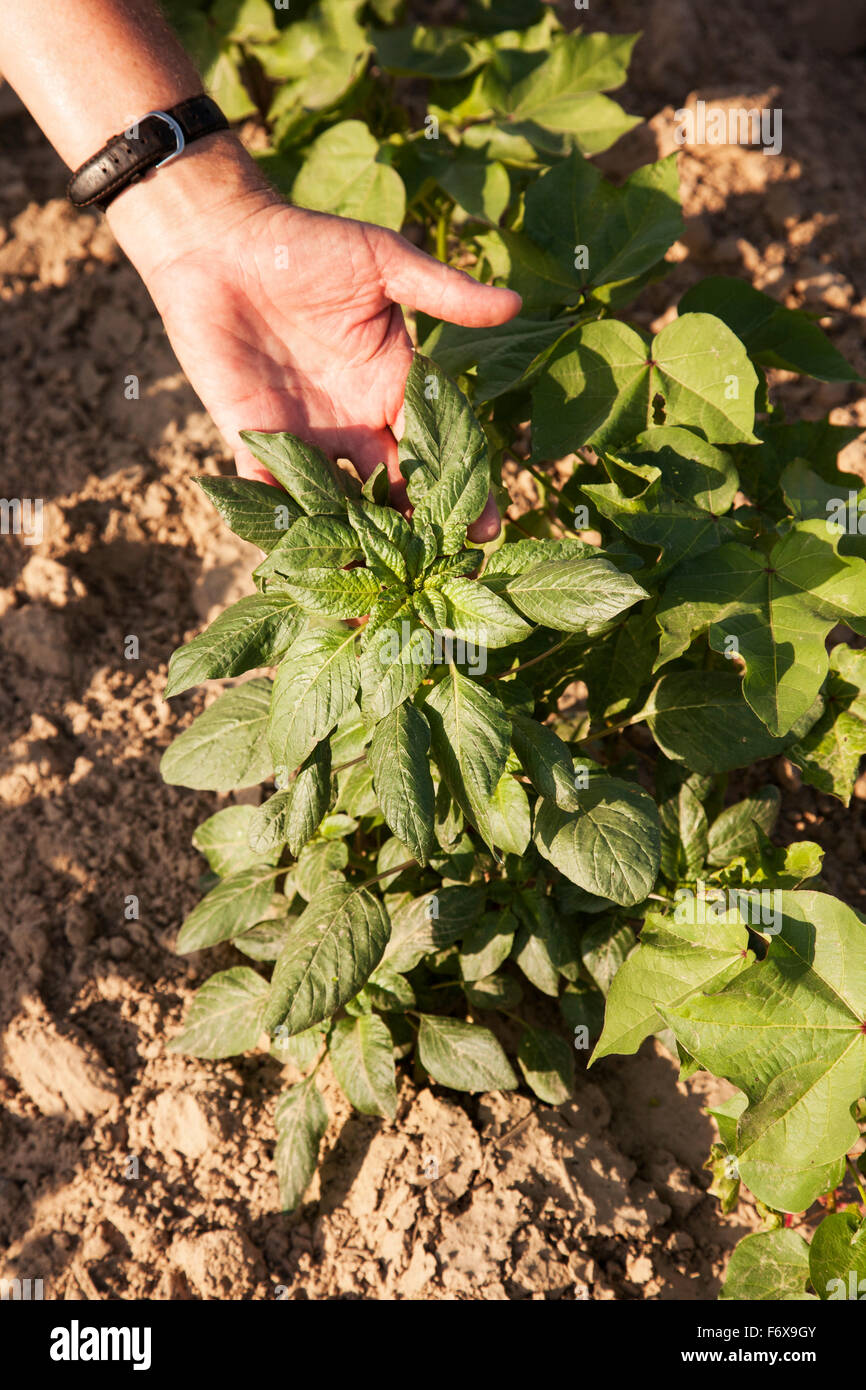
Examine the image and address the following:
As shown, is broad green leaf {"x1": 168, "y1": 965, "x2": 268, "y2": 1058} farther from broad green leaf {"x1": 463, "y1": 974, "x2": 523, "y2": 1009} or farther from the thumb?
the thumb

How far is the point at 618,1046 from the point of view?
1528 millimetres

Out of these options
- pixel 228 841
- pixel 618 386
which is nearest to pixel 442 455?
Answer: pixel 618 386

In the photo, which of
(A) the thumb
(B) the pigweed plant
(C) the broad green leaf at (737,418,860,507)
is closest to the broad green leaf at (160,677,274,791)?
(B) the pigweed plant

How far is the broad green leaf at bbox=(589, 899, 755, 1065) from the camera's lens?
152 cm

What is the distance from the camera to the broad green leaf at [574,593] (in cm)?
135

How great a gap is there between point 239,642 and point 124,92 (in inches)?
51.7

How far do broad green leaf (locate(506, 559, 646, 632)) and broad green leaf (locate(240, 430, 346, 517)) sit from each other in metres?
0.33

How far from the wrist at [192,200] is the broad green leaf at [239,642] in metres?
0.88

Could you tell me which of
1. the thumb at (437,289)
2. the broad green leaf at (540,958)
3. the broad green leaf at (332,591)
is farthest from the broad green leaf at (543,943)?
the thumb at (437,289)

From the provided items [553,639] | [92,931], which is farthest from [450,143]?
[92,931]

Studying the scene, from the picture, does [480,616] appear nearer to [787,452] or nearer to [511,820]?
[511,820]

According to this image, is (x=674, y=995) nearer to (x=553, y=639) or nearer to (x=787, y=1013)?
(x=787, y=1013)

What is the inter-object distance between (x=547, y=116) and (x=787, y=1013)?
7.94 feet

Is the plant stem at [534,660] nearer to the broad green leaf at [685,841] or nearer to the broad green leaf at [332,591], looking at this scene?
the broad green leaf at [332,591]
